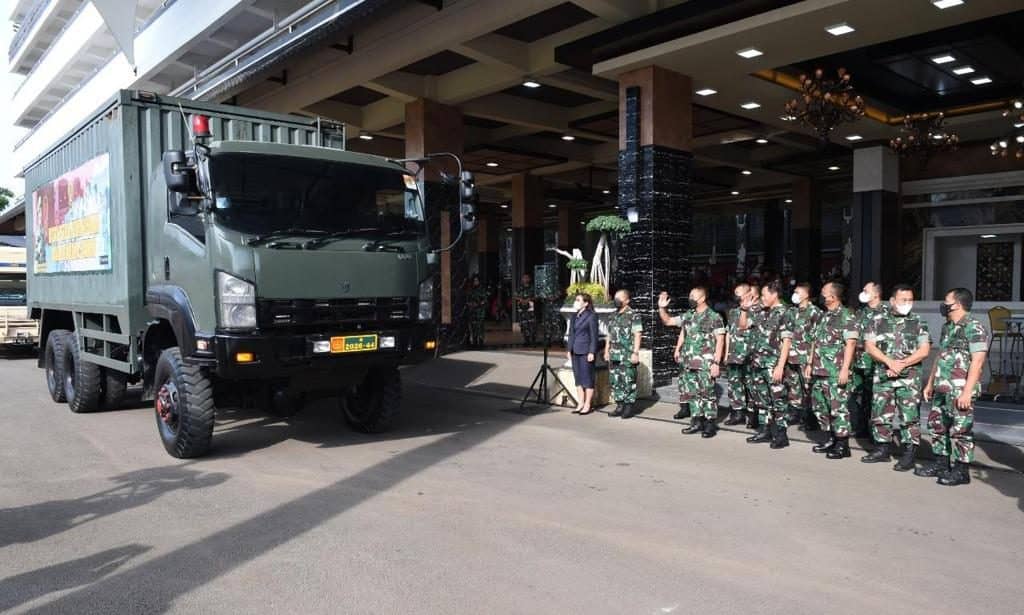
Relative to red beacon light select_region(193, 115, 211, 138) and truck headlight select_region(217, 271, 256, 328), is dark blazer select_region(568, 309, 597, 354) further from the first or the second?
red beacon light select_region(193, 115, 211, 138)

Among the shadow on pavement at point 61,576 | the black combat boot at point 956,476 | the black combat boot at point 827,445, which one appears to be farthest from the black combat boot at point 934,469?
the shadow on pavement at point 61,576

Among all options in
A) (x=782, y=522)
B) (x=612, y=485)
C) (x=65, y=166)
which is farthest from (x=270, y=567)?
(x=65, y=166)

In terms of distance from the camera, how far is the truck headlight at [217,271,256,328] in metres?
5.95

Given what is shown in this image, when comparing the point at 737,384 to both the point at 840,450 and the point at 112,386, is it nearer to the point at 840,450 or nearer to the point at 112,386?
the point at 840,450

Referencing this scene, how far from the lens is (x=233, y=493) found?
561cm

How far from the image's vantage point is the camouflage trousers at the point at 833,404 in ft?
21.8

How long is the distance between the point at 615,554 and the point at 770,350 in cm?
379

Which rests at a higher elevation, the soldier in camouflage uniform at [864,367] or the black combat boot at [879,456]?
the soldier in camouflage uniform at [864,367]

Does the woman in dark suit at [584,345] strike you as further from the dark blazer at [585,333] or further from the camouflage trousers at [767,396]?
the camouflage trousers at [767,396]

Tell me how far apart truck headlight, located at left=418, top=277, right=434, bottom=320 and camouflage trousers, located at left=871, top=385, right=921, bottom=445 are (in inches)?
164

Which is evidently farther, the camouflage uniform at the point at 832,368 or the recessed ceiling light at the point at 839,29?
the recessed ceiling light at the point at 839,29

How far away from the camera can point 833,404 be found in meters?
6.70

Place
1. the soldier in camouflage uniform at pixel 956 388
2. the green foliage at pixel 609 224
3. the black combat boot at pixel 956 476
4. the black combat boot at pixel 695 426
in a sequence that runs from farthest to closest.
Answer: the green foliage at pixel 609 224, the black combat boot at pixel 695 426, the black combat boot at pixel 956 476, the soldier in camouflage uniform at pixel 956 388

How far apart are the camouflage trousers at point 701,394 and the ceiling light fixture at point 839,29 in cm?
477
